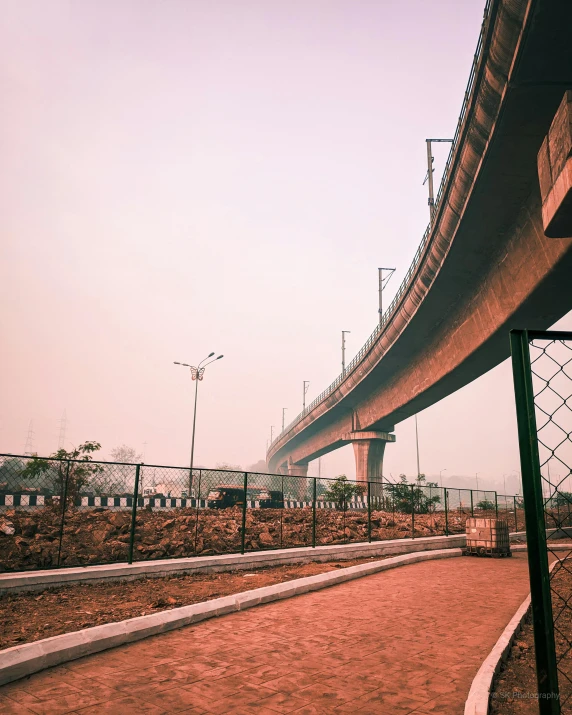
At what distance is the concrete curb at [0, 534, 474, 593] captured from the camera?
8.51m

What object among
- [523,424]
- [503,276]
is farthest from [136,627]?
[503,276]

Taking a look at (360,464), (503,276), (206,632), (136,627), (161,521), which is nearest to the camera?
(136,627)

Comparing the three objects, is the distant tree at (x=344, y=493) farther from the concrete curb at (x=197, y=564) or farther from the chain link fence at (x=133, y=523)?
the concrete curb at (x=197, y=564)

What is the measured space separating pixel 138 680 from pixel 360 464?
41.5 meters

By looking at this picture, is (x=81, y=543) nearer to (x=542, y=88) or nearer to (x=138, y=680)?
(x=138, y=680)

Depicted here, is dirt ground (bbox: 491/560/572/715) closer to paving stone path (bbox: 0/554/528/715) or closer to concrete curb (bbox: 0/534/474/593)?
paving stone path (bbox: 0/554/528/715)

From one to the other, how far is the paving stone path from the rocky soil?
15.0 feet

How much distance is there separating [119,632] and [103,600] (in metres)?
2.53

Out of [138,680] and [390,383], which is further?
[390,383]

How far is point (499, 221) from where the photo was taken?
15.8m

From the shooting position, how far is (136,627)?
6090 millimetres

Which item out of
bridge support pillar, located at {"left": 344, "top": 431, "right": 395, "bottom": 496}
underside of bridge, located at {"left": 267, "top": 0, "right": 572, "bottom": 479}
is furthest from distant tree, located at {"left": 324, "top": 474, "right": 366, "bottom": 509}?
bridge support pillar, located at {"left": 344, "top": 431, "right": 395, "bottom": 496}

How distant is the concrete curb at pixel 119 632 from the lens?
189 inches

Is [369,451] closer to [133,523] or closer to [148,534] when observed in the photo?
[148,534]
